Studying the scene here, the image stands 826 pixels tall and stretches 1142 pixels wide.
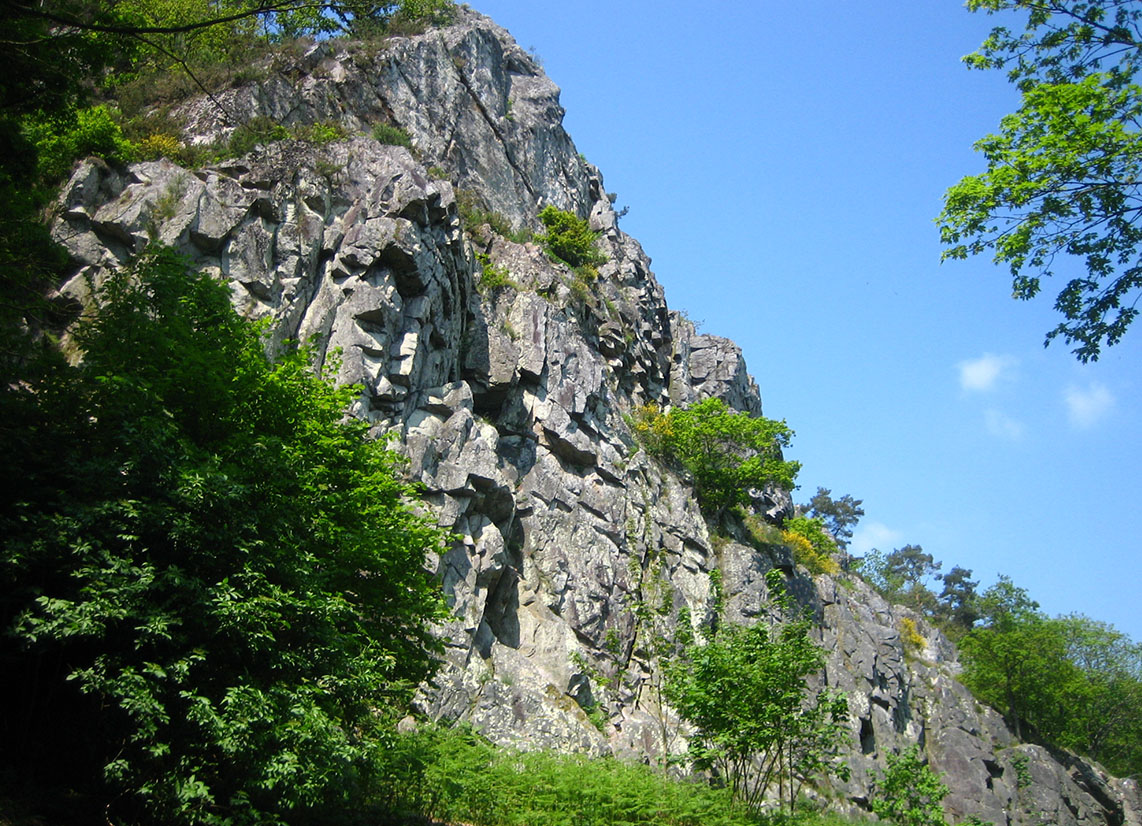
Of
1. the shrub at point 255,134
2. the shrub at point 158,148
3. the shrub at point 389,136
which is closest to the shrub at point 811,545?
the shrub at point 389,136

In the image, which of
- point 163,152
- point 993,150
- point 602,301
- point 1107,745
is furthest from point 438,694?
point 1107,745

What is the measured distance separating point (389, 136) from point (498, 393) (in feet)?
43.0

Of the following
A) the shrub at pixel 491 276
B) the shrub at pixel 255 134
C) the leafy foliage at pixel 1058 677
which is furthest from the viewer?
the leafy foliage at pixel 1058 677

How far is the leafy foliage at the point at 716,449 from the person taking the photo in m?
40.2

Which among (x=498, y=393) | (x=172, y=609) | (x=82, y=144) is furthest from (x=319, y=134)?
(x=172, y=609)

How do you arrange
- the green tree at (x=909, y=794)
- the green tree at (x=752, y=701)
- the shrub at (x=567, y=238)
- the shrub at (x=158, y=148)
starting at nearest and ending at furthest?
the green tree at (x=752, y=701), the green tree at (x=909, y=794), the shrub at (x=158, y=148), the shrub at (x=567, y=238)

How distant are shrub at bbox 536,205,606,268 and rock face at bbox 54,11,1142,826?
1442 millimetres

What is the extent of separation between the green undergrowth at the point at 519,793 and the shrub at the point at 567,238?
3189 centimetres

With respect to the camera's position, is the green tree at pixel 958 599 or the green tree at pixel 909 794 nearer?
the green tree at pixel 909 794

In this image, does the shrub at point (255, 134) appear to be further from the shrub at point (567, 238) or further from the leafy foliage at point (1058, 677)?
the leafy foliage at point (1058, 677)

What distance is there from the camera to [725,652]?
53.8ft

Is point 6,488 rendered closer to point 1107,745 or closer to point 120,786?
point 120,786

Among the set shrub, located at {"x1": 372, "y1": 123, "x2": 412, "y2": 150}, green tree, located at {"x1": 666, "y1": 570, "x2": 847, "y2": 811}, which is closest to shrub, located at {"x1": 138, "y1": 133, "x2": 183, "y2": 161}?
shrub, located at {"x1": 372, "y1": 123, "x2": 412, "y2": 150}

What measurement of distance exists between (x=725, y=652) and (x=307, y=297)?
17429 millimetres
